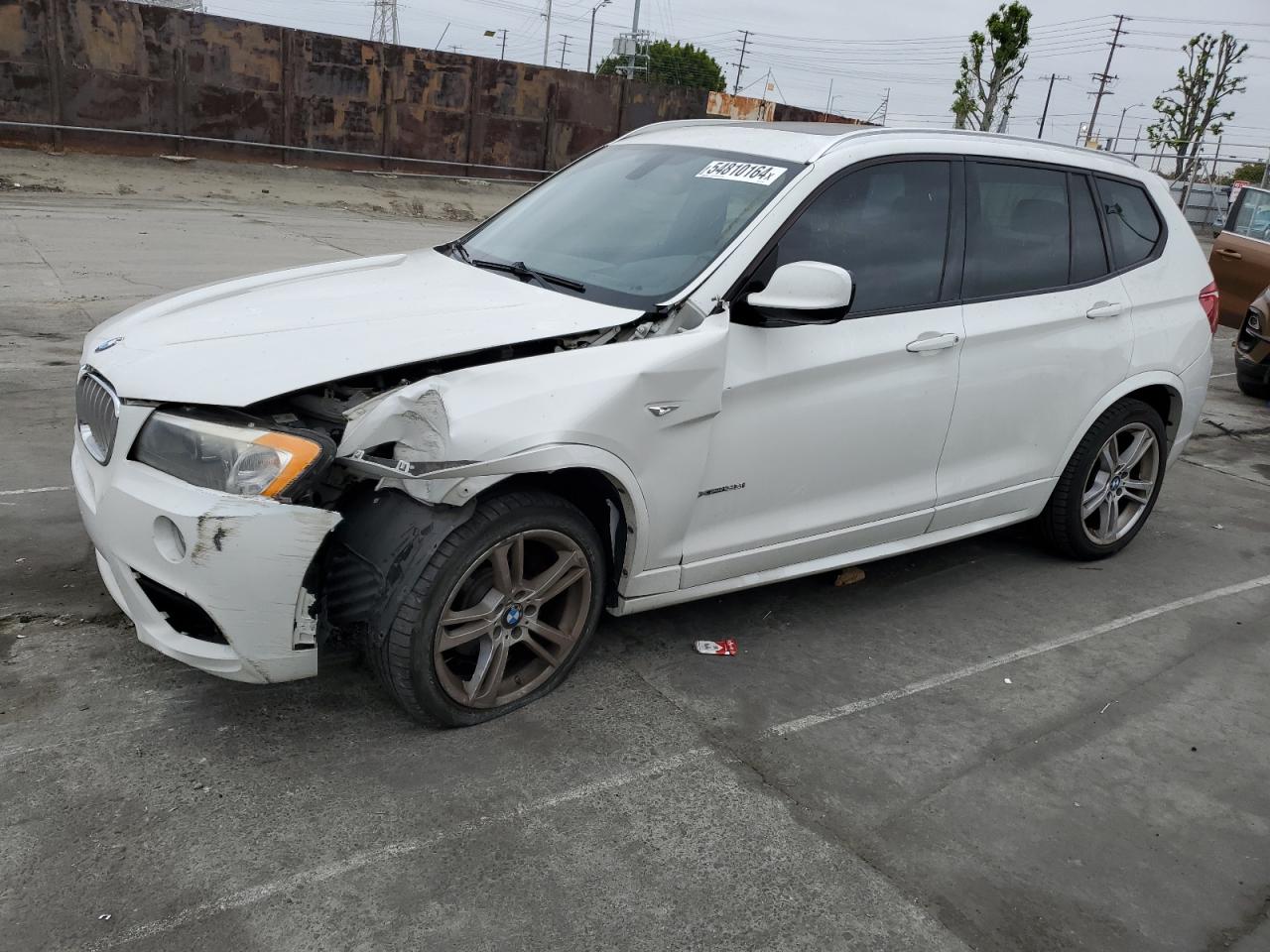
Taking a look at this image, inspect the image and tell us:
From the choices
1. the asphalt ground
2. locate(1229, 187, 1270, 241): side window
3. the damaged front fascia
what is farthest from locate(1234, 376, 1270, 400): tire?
the damaged front fascia

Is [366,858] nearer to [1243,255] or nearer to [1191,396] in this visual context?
[1191,396]

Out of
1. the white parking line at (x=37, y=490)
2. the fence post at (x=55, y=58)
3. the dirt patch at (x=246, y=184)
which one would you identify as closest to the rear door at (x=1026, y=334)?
the white parking line at (x=37, y=490)

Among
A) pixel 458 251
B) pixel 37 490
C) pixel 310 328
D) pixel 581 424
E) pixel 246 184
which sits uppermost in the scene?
pixel 458 251

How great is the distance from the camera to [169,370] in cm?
312

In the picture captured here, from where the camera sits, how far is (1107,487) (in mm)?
5250

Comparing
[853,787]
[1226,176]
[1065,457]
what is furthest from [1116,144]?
[853,787]

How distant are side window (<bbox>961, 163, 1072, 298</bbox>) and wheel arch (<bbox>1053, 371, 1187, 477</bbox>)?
0.63 meters

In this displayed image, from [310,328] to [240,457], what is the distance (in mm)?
585

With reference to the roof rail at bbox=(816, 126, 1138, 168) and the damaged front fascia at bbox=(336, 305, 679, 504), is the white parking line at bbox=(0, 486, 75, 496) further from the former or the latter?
the roof rail at bbox=(816, 126, 1138, 168)

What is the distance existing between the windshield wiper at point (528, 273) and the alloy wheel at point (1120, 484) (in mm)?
2747

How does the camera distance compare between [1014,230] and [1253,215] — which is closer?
[1014,230]

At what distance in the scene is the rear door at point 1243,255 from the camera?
35.4ft

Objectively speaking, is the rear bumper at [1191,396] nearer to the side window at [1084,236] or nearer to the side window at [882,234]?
the side window at [1084,236]

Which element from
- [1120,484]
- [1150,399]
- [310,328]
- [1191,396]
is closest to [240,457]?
[310,328]
